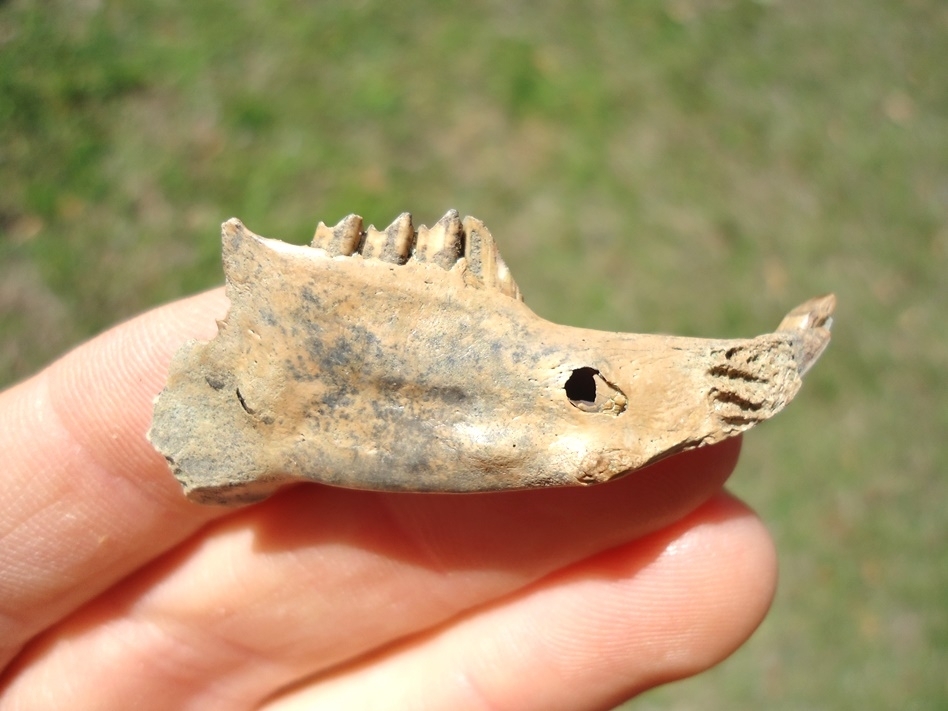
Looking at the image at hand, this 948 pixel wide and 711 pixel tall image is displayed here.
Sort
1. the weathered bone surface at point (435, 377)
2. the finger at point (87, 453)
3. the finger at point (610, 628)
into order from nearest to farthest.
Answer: the weathered bone surface at point (435, 377) < the finger at point (87, 453) < the finger at point (610, 628)

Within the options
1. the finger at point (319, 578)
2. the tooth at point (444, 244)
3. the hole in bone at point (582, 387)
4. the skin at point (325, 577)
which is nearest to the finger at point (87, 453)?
the skin at point (325, 577)

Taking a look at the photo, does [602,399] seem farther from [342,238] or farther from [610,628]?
[610,628]

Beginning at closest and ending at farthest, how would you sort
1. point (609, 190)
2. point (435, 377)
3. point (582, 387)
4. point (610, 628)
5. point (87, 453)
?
point (435, 377)
point (582, 387)
point (87, 453)
point (610, 628)
point (609, 190)

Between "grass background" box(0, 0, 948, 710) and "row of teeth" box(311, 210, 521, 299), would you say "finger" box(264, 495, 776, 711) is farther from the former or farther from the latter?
"grass background" box(0, 0, 948, 710)

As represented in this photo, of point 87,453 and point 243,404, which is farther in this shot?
point 87,453

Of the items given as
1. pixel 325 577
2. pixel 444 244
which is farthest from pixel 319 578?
pixel 444 244

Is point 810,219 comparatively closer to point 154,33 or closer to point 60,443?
point 154,33

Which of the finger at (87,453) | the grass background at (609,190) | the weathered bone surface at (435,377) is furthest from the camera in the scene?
the grass background at (609,190)

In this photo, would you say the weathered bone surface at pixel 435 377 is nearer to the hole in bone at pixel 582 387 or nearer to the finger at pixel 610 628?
the hole in bone at pixel 582 387
